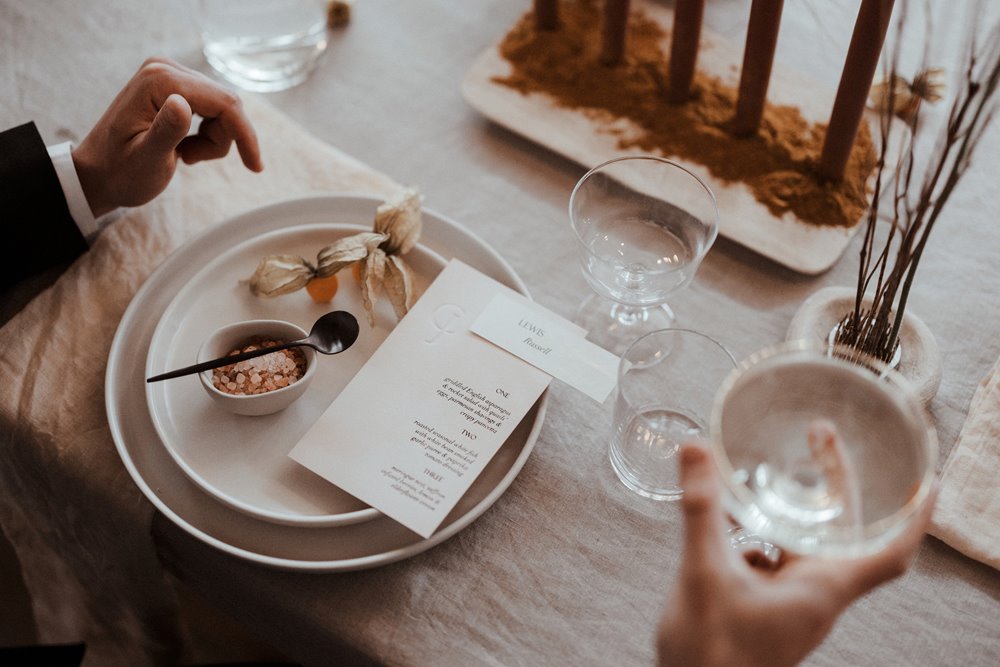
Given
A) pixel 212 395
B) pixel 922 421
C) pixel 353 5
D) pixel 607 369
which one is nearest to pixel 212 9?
pixel 353 5

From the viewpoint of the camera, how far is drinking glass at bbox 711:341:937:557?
53 centimetres

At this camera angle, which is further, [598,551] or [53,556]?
[53,556]

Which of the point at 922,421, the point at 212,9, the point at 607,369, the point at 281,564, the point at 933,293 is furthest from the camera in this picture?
the point at 212,9

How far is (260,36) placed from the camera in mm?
1120

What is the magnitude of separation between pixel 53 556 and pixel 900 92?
116 centimetres

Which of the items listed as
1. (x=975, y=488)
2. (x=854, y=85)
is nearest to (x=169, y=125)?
(x=854, y=85)

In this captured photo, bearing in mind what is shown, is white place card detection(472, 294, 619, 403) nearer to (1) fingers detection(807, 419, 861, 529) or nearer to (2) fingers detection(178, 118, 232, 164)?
(1) fingers detection(807, 419, 861, 529)

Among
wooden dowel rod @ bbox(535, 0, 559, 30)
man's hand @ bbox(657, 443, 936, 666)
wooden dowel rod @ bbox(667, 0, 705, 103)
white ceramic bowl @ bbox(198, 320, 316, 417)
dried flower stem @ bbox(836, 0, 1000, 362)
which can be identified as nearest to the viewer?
man's hand @ bbox(657, 443, 936, 666)

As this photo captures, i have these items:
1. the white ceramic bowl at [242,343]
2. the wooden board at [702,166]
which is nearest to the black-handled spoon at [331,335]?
the white ceramic bowl at [242,343]

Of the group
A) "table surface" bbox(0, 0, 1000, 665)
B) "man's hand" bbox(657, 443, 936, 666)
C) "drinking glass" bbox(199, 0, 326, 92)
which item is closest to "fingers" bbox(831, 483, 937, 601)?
"man's hand" bbox(657, 443, 936, 666)

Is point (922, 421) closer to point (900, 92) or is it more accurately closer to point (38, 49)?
point (900, 92)

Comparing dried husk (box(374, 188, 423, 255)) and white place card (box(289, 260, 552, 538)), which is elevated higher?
dried husk (box(374, 188, 423, 255))

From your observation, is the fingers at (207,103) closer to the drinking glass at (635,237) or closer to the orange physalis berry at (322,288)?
the orange physalis berry at (322,288)

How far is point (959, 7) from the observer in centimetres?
119
